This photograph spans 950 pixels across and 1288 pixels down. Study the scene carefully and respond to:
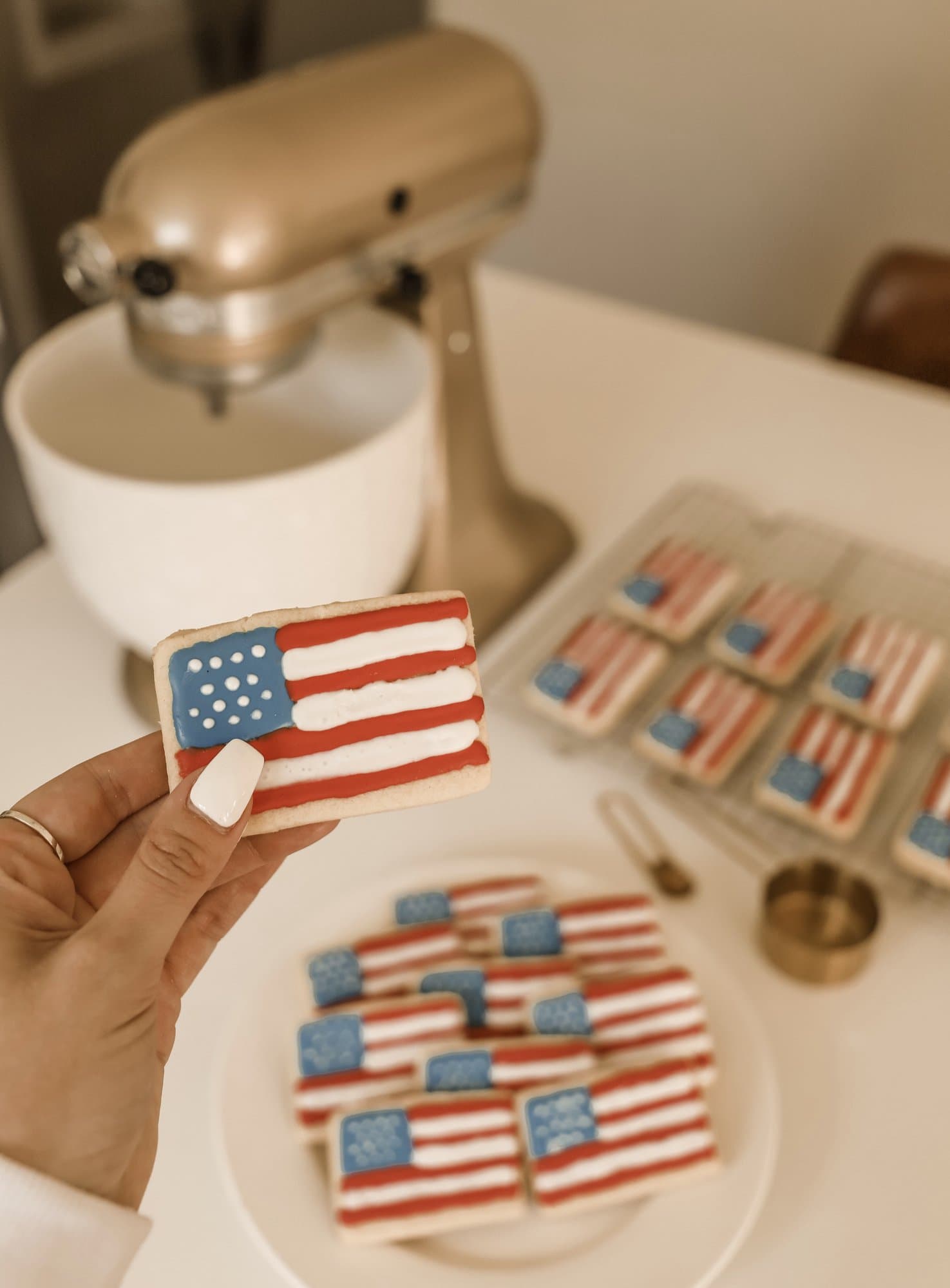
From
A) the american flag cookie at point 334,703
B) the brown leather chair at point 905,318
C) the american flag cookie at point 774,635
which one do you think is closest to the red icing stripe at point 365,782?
the american flag cookie at point 334,703

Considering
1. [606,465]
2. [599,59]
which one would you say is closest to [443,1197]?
[606,465]

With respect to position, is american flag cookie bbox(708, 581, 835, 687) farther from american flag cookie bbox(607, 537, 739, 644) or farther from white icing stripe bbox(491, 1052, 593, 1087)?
white icing stripe bbox(491, 1052, 593, 1087)

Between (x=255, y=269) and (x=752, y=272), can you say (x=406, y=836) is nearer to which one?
(x=255, y=269)

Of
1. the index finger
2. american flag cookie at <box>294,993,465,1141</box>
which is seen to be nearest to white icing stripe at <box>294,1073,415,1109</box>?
american flag cookie at <box>294,993,465,1141</box>

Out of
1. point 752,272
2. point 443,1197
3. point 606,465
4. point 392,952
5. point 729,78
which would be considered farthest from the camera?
point 752,272

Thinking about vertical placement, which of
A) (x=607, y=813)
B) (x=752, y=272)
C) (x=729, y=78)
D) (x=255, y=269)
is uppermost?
(x=255, y=269)

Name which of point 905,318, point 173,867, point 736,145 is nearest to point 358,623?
point 173,867

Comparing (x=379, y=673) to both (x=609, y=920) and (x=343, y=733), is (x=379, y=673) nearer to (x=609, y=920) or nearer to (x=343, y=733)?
(x=343, y=733)

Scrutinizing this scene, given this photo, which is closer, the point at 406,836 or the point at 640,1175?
the point at 640,1175
